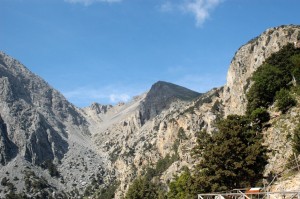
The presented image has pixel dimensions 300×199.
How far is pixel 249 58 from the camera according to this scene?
5428 inches

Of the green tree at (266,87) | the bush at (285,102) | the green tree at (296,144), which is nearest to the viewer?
Result: the green tree at (296,144)

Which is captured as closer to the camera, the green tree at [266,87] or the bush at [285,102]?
the bush at [285,102]

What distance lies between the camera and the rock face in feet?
386

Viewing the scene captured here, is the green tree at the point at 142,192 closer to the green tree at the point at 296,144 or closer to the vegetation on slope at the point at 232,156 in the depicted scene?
the vegetation on slope at the point at 232,156

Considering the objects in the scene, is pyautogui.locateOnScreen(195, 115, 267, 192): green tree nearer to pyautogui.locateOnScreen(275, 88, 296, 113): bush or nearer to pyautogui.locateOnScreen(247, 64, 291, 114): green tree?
pyautogui.locateOnScreen(275, 88, 296, 113): bush

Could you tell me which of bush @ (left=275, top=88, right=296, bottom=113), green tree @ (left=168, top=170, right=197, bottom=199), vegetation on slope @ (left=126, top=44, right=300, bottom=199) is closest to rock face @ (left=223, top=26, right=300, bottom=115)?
green tree @ (left=168, top=170, right=197, bottom=199)

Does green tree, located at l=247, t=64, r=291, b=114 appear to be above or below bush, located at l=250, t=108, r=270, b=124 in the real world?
above

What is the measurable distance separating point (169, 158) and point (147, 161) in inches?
985

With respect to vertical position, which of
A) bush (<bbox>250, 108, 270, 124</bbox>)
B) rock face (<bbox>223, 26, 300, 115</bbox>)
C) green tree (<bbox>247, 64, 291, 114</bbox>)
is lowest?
bush (<bbox>250, 108, 270, 124</bbox>)

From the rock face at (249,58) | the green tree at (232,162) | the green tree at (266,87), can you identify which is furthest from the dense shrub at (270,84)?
the rock face at (249,58)

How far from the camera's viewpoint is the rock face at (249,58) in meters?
118

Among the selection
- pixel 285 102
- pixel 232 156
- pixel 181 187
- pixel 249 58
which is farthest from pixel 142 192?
pixel 249 58

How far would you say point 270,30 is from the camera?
449ft

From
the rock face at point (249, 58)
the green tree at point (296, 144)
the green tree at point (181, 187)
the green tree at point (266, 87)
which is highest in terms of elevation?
the rock face at point (249, 58)
